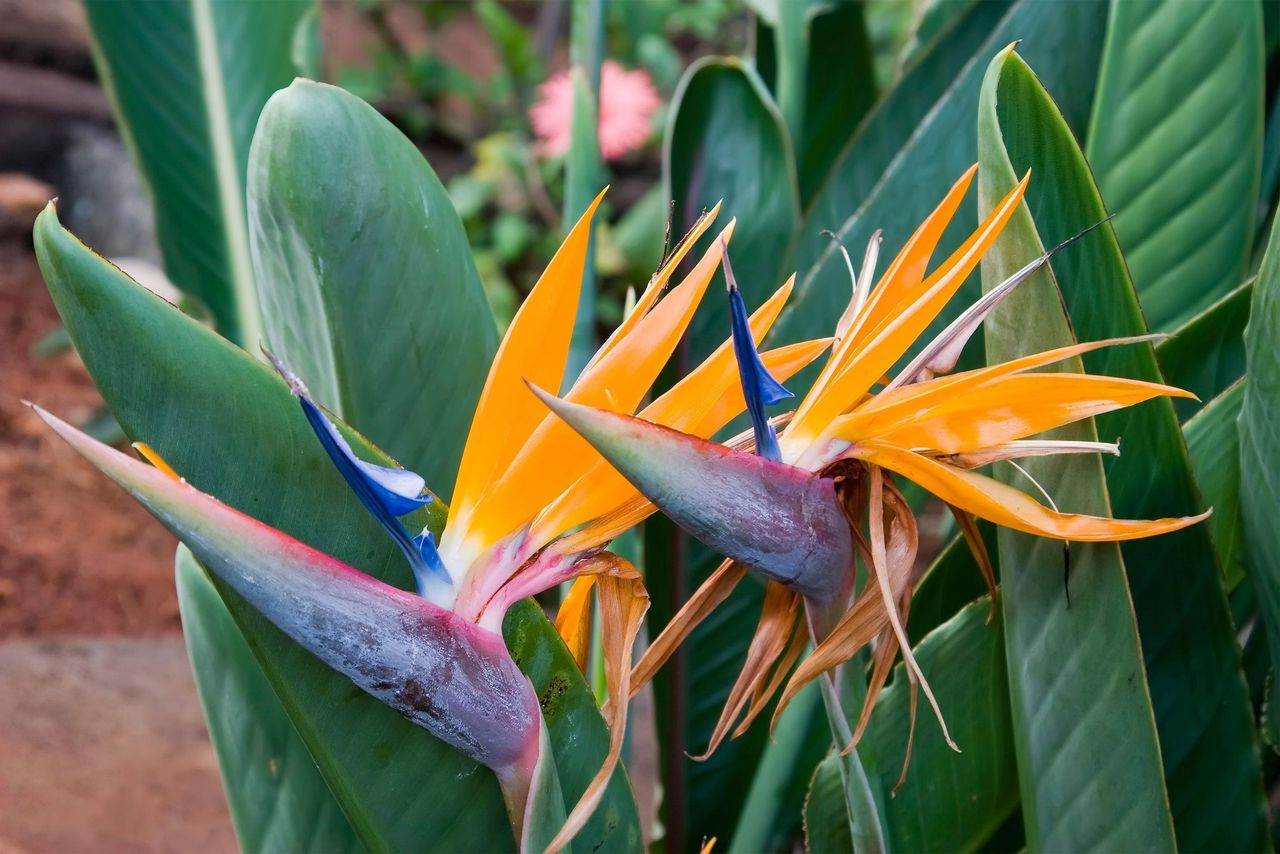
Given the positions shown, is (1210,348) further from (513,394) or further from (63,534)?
(63,534)

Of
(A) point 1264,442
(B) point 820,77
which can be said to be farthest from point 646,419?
(B) point 820,77

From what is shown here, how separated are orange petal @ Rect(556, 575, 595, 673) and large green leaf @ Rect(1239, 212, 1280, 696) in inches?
9.8

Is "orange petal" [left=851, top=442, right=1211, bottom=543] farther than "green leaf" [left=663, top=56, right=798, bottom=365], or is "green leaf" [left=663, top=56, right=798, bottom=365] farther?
"green leaf" [left=663, top=56, right=798, bottom=365]

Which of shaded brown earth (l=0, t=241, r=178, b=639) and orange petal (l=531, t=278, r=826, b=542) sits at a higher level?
orange petal (l=531, t=278, r=826, b=542)

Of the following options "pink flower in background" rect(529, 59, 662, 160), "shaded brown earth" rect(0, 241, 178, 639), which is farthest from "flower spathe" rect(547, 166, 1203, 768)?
"pink flower in background" rect(529, 59, 662, 160)

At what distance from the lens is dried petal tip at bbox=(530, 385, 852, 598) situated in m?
0.25

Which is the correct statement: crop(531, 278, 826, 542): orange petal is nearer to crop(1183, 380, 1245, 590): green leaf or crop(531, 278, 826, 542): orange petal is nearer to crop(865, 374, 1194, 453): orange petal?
crop(865, 374, 1194, 453): orange petal

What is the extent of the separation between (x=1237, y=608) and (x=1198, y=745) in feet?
0.50

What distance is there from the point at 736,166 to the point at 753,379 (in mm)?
437

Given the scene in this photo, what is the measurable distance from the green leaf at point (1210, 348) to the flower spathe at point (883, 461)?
213 mm

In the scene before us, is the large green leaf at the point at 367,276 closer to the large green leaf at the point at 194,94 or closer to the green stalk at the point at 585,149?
the green stalk at the point at 585,149

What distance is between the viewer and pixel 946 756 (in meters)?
0.50

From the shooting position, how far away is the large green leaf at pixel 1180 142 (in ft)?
1.86

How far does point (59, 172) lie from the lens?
8.91 feet
